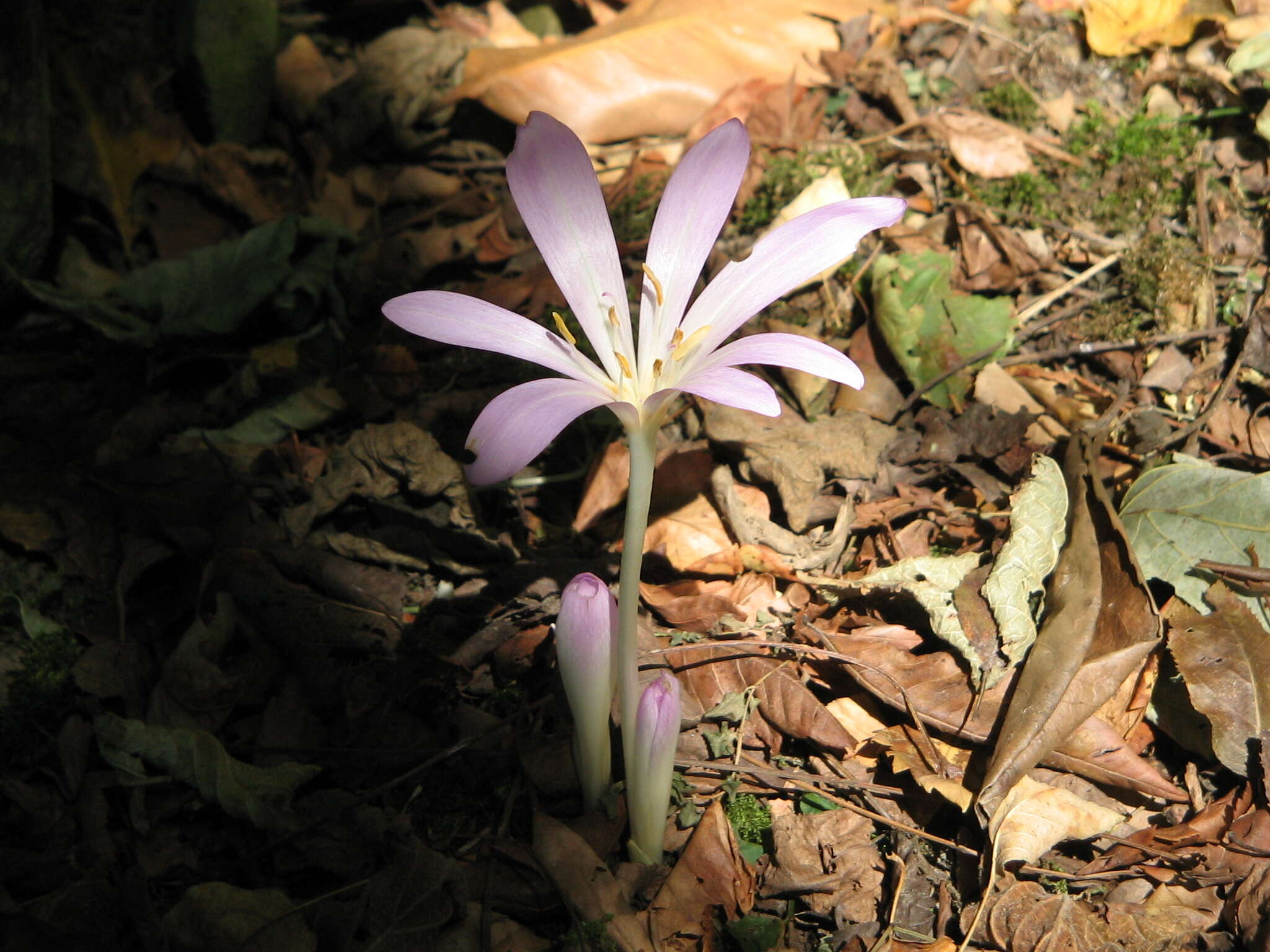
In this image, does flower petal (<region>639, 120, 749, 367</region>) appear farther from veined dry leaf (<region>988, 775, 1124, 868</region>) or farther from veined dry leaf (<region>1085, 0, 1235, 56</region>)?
veined dry leaf (<region>1085, 0, 1235, 56</region>)

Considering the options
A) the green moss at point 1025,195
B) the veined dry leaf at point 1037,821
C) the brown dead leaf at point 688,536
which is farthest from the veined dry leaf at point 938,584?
the green moss at point 1025,195

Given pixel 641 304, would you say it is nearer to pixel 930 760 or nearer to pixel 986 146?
pixel 930 760

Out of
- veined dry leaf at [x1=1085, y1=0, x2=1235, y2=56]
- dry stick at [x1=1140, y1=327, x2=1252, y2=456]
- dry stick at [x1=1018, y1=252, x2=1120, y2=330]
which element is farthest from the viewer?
veined dry leaf at [x1=1085, y1=0, x2=1235, y2=56]

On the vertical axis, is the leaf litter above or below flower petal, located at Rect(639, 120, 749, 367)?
below

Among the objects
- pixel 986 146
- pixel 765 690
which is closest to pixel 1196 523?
pixel 765 690

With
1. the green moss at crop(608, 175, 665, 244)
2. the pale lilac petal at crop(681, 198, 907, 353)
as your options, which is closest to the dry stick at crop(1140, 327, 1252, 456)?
the pale lilac petal at crop(681, 198, 907, 353)

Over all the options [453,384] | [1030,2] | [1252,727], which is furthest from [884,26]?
[1252,727]

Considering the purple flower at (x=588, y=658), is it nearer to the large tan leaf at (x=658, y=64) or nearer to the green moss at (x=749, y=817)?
the green moss at (x=749, y=817)

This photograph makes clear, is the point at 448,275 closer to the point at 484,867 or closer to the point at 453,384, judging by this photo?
the point at 453,384
